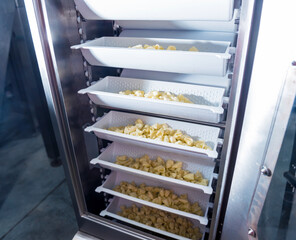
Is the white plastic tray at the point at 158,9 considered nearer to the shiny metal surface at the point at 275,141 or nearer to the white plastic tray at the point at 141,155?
the shiny metal surface at the point at 275,141

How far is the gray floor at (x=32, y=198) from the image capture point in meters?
1.82

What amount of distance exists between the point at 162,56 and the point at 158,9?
179mm

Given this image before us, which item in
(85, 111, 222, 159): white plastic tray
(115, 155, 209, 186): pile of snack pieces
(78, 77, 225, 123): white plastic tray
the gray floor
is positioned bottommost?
the gray floor

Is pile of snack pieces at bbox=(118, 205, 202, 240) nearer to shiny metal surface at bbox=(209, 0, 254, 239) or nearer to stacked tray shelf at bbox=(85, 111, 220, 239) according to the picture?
stacked tray shelf at bbox=(85, 111, 220, 239)

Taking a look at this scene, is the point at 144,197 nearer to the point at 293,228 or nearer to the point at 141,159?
the point at 141,159

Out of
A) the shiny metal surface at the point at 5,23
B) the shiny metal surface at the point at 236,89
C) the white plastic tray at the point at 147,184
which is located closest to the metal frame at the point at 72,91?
the shiny metal surface at the point at 236,89

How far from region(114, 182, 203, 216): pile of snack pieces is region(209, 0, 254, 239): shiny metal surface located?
0.29 meters

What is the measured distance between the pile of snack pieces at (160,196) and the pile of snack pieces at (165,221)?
0.40ft

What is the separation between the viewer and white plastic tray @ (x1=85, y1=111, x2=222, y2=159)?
1.10 m

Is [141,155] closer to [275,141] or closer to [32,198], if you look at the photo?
[275,141]

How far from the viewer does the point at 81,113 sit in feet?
4.22

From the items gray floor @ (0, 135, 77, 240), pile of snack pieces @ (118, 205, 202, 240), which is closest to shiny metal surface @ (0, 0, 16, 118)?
gray floor @ (0, 135, 77, 240)

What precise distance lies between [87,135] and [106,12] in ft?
2.15

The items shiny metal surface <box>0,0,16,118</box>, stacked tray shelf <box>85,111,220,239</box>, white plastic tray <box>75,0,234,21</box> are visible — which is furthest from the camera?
shiny metal surface <box>0,0,16,118</box>
